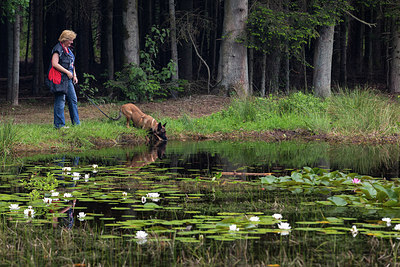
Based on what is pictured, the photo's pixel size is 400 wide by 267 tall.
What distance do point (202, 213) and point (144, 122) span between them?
8.27m

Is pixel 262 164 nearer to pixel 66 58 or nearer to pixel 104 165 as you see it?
pixel 104 165

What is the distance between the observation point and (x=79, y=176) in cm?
730

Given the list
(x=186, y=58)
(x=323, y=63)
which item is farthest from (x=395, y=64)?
(x=186, y=58)

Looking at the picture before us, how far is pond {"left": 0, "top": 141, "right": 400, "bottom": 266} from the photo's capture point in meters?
3.94

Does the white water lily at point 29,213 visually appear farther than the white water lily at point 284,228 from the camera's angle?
Yes

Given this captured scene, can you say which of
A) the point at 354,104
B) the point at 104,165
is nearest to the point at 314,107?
the point at 354,104

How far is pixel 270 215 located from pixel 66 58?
794 centimetres

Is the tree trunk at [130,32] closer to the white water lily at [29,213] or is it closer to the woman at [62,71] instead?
the woman at [62,71]

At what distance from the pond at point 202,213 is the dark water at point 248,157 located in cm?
5

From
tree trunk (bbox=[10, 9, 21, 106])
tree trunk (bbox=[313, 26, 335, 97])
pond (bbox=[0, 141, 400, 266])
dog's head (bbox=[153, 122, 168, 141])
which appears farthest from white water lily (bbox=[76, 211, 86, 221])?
tree trunk (bbox=[313, 26, 335, 97])

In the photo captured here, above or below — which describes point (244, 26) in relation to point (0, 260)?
above

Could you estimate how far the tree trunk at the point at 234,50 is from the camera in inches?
756

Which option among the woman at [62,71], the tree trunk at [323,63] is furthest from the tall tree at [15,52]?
the tree trunk at [323,63]

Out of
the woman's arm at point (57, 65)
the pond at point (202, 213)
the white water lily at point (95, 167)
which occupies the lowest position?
the pond at point (202, 213)
